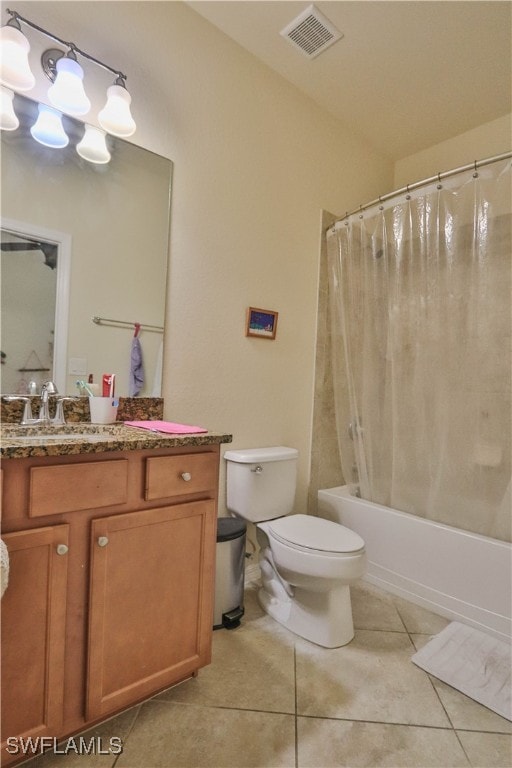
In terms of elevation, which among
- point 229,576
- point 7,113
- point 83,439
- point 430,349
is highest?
point 7,113

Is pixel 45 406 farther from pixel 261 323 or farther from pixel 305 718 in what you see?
pixel 305 718

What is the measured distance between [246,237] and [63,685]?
6.08 ft

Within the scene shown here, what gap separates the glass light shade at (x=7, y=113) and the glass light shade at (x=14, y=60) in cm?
3

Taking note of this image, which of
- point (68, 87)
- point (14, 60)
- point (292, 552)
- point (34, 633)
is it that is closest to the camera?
point (34, 633)

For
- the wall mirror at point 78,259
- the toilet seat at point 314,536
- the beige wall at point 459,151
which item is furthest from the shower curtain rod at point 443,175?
the toilet seat at point 314,536

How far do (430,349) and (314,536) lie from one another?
3.50 ft

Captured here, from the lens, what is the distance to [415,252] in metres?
2.00

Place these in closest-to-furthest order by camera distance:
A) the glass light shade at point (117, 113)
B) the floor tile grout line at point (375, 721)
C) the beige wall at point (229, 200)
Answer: the floor tile grout line at point (375, 721), the glass light shade at point (117, 113), the beige wall at point (229, 200)

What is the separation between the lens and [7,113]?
4.20 ft

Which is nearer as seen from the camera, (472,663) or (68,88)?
(68,88)

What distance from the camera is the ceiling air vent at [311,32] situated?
172cm

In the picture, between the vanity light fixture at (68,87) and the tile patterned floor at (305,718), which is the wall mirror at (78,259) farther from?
the tile patterned floor at (305,718)

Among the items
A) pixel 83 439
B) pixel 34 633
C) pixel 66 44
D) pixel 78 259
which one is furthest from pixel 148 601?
pixel 66 44

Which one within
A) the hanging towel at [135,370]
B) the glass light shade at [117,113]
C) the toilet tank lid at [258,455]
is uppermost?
the glass light shade at [117,113]
